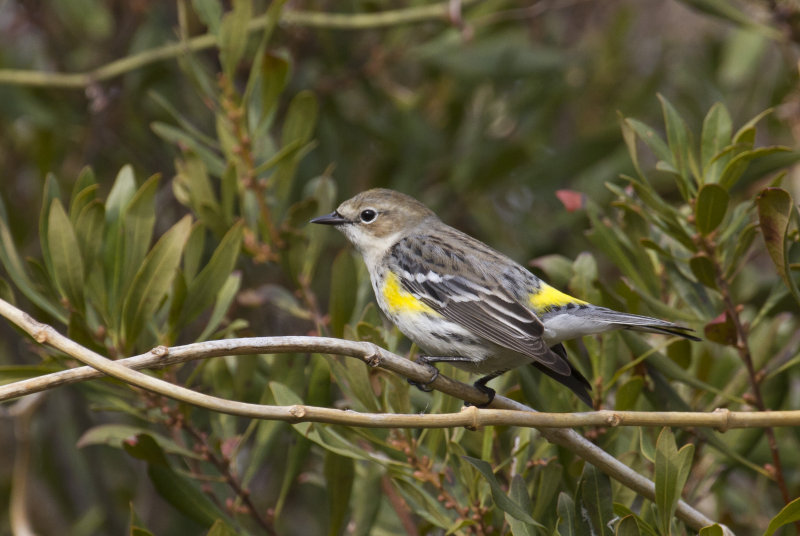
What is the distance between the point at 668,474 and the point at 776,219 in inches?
26.7

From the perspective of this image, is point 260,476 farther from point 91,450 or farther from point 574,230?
point 574,230

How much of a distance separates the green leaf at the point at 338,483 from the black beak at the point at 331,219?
111 centimetres

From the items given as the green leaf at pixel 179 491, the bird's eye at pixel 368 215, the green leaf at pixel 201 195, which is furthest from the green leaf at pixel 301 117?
the green leaf at pixel 179 491

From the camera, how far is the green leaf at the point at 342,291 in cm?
296

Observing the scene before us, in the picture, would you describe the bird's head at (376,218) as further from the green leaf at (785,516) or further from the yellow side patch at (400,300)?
the green leaf at (785,516)

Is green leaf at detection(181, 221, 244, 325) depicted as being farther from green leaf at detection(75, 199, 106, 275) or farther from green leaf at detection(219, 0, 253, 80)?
green leaf at detection(219, 0, 253, 80)

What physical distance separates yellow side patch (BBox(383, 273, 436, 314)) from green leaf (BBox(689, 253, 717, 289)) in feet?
3.37

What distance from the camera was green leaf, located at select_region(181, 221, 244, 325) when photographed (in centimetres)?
281

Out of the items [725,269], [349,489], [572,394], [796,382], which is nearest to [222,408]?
[349,489]

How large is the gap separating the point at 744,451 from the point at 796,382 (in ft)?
3.49

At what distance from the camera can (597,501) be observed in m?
2.38

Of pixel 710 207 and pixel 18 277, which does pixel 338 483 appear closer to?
pixel 18 277

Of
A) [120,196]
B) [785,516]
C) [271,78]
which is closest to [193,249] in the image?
[120,196]

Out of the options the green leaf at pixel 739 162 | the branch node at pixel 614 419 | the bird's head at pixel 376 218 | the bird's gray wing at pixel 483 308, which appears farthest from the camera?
the bird's head at pixel 376 218
